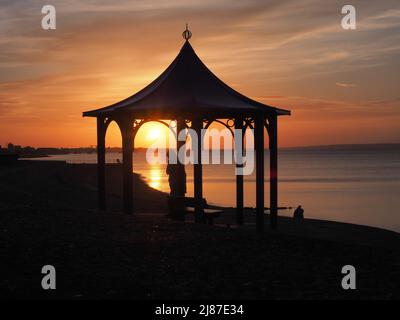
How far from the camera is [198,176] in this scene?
1611 cm

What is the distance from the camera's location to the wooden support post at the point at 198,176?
621 inches

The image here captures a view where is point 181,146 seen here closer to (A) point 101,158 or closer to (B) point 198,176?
(A) point 101,158

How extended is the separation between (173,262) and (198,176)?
569 centimetres

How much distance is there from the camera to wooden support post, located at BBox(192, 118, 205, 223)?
51.8 ft

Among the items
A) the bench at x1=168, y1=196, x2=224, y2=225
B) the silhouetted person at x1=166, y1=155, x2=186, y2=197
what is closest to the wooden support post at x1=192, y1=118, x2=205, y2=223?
the bench at x1=168, y1=196, x2=224, y2=225

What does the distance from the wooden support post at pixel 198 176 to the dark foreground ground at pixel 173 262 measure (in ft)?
4.85

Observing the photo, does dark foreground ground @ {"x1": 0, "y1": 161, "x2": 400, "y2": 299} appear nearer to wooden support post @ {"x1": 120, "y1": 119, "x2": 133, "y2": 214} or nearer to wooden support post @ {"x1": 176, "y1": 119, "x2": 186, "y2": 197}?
wooden support post @ {"x1": 120, "y1": 119, "x2": 133, "y2": 214}

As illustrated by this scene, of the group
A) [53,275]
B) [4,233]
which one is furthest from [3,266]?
[4,233]

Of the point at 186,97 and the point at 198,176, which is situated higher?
the point at 186,97

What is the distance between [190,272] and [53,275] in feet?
7.46

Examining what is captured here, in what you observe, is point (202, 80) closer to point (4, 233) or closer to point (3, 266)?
point (4, 233)

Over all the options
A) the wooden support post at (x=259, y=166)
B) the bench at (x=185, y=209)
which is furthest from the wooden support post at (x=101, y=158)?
the wooden support post at (x=259, y=166)

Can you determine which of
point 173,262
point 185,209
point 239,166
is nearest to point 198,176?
point 185,209

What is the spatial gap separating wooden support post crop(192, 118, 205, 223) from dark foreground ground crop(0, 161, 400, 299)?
1.48 metres
